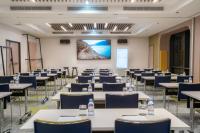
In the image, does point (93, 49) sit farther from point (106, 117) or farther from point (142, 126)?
point (142, 126)

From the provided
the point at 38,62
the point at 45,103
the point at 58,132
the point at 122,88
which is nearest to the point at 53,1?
the point at 45,103

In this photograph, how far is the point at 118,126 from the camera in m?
2.06

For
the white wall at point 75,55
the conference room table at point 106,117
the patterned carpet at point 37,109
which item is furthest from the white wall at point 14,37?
the conference room table at point 106,117

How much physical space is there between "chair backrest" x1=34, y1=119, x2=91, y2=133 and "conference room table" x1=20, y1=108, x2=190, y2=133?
273 mm

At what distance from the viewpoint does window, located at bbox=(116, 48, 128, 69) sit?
18672 millimetres

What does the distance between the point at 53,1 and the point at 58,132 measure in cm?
701

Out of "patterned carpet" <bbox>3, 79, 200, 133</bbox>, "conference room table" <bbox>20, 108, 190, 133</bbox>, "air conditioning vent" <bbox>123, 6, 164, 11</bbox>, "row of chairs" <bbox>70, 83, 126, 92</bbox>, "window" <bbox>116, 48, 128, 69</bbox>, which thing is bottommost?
"patterned carpet" <bbox>3, 79, 200, 133</bbox>

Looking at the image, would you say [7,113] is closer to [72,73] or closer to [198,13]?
[198,13]

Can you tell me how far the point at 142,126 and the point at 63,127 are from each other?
618 mm

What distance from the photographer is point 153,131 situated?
2.02m

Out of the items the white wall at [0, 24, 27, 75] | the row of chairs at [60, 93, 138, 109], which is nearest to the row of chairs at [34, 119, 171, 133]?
the row of chairs at [60, 93, 138, 109]

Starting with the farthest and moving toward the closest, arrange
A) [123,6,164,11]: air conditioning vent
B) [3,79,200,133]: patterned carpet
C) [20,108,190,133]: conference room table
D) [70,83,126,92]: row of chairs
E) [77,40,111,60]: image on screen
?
[77,40,111,60]: image on screen
[123,6,164,11]: air conditioning vent
[3,79,200,133]: patterned carpet
[70,83,126,92]: row of chairs
[20,108,190,133]: conference room table

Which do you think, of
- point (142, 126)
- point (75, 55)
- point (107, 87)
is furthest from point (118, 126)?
point (75, 55)

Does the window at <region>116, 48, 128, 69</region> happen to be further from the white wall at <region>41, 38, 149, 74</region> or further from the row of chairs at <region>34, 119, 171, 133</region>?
the row of chairs at <region>34, 119, 171, 133</region>
